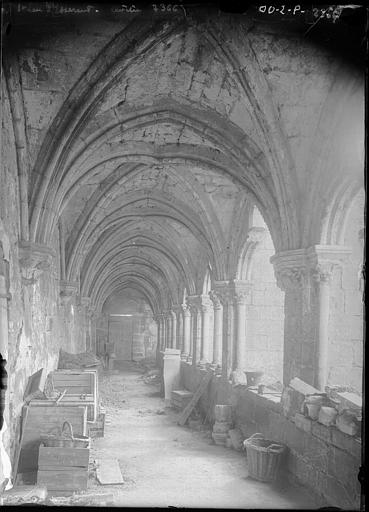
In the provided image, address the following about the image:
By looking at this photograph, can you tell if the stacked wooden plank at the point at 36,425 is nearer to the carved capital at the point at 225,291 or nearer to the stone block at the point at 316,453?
the stone block at the point at 316,453

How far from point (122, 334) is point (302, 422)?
103ft

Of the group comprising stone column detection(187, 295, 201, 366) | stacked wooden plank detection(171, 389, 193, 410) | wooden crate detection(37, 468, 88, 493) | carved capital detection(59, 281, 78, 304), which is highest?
carved capital detection(59, 281, 78, 304)

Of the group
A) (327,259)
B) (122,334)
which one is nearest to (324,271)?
(327,259)

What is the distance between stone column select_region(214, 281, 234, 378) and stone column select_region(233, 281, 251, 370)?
0.21 metres

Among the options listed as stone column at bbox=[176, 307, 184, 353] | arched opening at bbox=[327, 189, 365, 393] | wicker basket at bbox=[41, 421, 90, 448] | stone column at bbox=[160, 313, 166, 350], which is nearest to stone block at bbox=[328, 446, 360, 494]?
arched opening at bbox=[327, 189, 365, 393]

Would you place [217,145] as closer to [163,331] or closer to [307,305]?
[307,305]

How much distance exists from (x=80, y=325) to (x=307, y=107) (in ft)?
43.3

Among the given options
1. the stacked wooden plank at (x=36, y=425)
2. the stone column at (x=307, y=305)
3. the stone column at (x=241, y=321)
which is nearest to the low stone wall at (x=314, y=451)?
the stone column at (x=307, y=305)

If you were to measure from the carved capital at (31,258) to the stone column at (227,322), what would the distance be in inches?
216

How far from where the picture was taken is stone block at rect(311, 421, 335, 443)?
606 cm

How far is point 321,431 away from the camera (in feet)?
20.6

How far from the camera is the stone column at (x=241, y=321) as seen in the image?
11.9 meters

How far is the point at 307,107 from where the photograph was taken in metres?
6.88

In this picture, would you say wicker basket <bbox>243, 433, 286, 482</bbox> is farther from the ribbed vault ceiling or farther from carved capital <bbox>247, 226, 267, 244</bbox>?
carved capital <bbox>247, 226, 267, 244</bbox>
